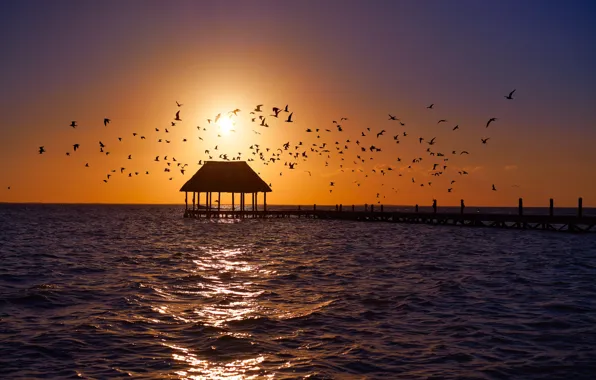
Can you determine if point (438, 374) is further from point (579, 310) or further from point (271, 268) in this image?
point (271, 268)

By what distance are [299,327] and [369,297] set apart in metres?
4.21

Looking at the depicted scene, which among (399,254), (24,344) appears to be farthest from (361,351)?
(399,254)

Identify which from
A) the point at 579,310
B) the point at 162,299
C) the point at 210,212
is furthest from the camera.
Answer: the point at 210,212

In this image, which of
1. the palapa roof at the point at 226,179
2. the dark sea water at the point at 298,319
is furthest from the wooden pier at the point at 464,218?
the dark sea water at the point at 298,319

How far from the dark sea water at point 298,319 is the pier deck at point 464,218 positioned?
2134cm

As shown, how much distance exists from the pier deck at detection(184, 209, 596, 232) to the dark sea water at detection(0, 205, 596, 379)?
21.3m

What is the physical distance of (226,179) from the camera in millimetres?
74688

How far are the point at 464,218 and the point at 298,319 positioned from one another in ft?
152

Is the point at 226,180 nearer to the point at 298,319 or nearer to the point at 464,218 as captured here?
the point at 464,218

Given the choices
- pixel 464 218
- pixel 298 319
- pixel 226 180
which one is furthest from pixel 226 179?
pixel 298 319

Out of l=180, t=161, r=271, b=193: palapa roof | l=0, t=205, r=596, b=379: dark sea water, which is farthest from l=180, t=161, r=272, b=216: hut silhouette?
l=0, t=205, r=596, b=379: dark sea water

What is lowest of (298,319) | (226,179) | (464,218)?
(298,319)

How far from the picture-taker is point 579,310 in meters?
15.3

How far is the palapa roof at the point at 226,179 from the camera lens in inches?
2918
